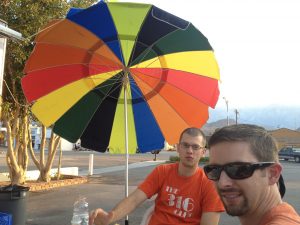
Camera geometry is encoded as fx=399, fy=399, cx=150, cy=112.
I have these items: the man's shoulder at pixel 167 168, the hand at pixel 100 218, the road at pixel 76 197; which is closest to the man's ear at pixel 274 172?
the hand at pixel 100 218

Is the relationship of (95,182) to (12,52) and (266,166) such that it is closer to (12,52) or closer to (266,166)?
(12,52)

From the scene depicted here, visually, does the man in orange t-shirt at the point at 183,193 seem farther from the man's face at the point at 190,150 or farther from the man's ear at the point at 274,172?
the man's ear at the point at 274,172

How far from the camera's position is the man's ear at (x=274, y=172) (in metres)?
1.63

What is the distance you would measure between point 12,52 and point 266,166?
10327 mm

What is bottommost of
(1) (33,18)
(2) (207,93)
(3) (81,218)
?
(3) (81,218)

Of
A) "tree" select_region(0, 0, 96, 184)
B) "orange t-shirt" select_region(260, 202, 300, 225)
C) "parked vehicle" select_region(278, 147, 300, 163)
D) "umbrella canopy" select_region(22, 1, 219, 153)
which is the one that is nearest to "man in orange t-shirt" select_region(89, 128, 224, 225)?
"umbrella canopy" select_region(22, 1, 219, 153)

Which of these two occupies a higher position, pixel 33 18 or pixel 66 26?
pixel 33 18

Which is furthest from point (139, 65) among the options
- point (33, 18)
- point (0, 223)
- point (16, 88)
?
point (16, 88)

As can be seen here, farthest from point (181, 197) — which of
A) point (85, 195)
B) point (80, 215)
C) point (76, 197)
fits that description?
point (85, 195)

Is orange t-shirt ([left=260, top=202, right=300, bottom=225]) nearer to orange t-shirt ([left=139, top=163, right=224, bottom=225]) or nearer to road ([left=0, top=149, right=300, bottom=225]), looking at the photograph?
orange t-shirt ([left=139, top=163, right=224, bottom=225])

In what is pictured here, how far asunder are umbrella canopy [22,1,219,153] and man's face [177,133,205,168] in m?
0.70

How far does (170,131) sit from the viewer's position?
4.80 meters

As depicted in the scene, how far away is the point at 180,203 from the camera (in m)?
3.81

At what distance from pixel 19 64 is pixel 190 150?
879 centimetres
